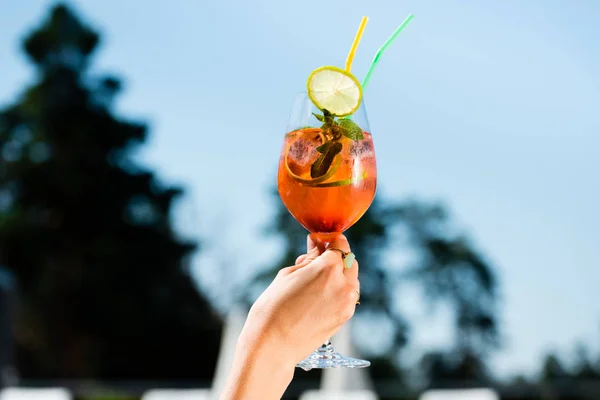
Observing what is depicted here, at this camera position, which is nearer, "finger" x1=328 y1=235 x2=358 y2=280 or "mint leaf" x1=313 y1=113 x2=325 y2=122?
"finger" x1=328 y1=235 x2=358 y2=280

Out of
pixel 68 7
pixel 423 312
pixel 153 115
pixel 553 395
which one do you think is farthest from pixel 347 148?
pixel 68 7

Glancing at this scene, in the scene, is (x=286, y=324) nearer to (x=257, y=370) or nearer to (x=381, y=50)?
(x=257, y=370)

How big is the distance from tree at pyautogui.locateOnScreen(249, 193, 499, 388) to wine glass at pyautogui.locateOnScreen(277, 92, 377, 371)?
16.1 metres

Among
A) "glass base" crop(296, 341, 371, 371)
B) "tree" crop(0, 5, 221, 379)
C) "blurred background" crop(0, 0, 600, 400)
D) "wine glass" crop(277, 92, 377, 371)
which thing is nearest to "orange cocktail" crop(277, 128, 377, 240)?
"wine glass" crop(277, 92, 377, 371)

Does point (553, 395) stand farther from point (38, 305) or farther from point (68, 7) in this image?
point (68, 7)

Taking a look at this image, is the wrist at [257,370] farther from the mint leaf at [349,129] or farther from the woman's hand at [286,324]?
the mint leaf at [349,129]

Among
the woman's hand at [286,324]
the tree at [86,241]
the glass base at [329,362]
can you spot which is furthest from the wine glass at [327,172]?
the tree at [86,241]

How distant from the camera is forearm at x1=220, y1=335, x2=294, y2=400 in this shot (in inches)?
47.8

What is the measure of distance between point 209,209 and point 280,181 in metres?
18.6

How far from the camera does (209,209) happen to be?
65.6 feet

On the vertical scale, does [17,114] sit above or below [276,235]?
above

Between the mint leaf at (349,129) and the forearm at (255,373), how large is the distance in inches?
18.5

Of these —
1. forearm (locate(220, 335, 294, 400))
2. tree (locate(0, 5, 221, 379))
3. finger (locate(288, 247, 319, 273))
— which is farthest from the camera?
tree (locate(0, 5, 221, 379))

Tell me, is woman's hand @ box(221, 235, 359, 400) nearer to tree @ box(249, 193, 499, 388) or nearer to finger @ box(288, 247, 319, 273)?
finger @ box(288, 247, 319, 273)
